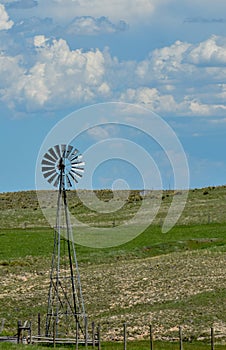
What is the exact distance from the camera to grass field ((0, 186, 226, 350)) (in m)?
58.5

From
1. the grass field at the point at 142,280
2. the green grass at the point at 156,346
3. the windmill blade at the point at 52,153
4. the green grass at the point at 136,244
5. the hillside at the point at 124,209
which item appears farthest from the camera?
the hillside at the point at 124,209

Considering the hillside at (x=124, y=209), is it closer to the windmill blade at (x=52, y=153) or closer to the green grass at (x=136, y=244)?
the green grass at (x=136, y=244)

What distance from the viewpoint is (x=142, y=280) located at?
242ft

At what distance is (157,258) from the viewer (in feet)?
280

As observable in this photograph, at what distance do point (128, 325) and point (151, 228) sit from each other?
5279cm

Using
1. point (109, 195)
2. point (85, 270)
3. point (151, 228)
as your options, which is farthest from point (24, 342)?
point (109, 195)

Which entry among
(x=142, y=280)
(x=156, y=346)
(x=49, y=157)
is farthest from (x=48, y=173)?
(x=142, y=280)

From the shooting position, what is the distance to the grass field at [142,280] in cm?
5850

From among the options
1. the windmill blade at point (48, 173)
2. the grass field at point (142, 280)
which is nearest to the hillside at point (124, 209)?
the grass field at point (142, 280)

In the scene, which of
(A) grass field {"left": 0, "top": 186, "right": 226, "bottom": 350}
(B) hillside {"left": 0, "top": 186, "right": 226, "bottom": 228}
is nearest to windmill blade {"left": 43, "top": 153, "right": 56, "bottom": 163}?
(A) grass field {"left": 0, "top": 186, "right": 226, "bottom": 350}

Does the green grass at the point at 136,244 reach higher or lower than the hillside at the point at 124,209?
lower

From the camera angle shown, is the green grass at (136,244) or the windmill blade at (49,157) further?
the green grass at (136,244)

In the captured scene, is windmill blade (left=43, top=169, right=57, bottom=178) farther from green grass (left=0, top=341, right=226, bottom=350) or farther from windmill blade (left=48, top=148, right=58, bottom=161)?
green grass (left=0, top=341, right=226, bottom=350)

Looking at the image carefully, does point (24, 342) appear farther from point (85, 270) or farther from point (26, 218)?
point (26, 218)
